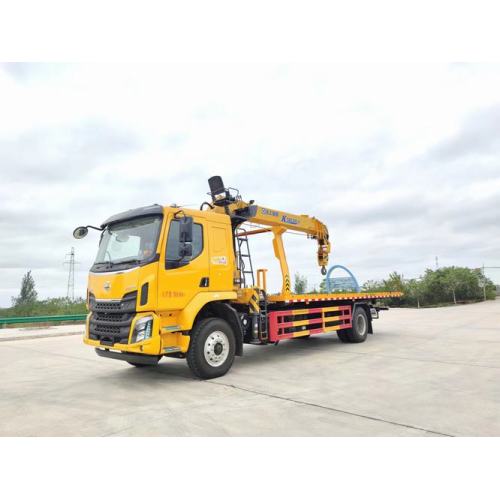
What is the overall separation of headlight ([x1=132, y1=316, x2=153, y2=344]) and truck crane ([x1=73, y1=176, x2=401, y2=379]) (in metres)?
0.01

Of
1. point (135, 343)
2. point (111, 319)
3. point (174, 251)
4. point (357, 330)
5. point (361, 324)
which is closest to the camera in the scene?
point (135, 343)

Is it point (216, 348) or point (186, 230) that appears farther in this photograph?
point (216, 348)

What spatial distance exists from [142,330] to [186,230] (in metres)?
1.53

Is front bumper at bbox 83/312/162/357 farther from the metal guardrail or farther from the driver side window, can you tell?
the metal guardrail

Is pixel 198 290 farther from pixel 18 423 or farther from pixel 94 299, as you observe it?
pixel 18 423

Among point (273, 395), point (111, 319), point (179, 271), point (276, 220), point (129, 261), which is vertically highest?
point (276, 220)

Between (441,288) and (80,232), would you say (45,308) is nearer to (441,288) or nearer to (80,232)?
(80,232)

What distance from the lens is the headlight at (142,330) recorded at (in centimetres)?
504

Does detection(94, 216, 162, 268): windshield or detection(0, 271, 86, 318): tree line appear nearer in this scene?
detection(94, 216, 162, 268): windshield

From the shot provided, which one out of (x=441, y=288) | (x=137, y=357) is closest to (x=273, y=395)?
(x=137, y=357)

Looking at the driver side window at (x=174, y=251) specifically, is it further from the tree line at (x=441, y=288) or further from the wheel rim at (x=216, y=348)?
the tree line at (x=441, y=288)

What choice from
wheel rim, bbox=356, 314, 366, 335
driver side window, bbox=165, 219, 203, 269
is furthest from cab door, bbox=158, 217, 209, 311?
wheel rim, bbox=356, 314, 366, 335

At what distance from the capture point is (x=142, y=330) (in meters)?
5.06

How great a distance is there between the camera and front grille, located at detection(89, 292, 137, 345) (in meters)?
5.14
